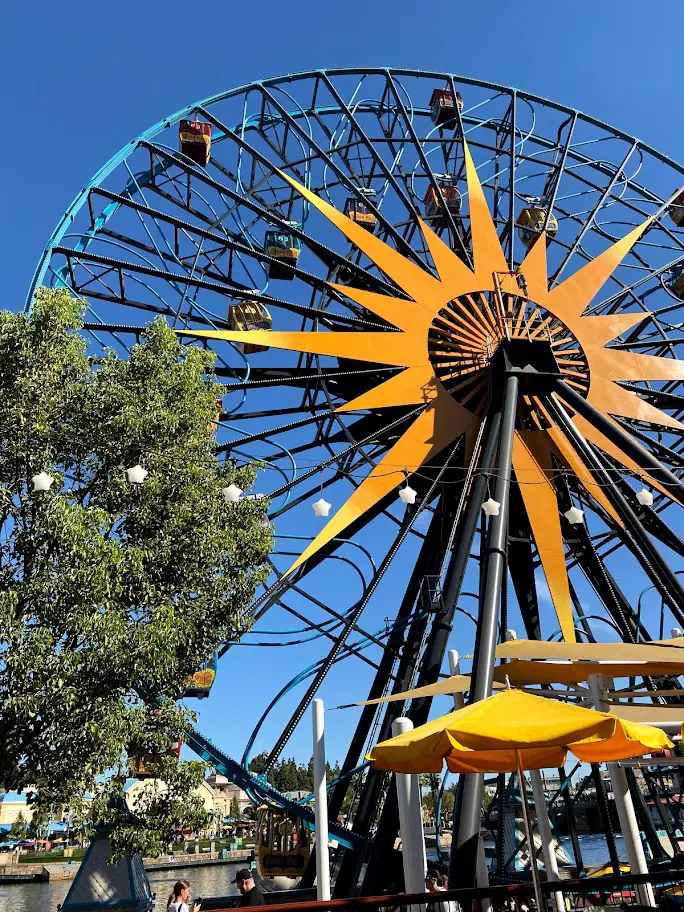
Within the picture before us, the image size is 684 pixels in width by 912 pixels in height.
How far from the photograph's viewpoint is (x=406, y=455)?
11.5 meters

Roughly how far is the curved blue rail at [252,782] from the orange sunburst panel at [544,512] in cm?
439

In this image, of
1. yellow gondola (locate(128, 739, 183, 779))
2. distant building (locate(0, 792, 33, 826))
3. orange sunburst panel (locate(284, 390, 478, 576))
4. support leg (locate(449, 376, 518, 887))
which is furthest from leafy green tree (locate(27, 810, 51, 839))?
distant building (locate(0, 792, 33, 826))

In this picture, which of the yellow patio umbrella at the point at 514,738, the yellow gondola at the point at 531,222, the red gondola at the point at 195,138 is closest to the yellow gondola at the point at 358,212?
the red gondola at the point at 195,138

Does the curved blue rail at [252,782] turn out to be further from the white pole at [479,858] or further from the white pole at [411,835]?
the white pole at [411,835]

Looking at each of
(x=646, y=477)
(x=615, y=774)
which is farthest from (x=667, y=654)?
(x=646, y=477)

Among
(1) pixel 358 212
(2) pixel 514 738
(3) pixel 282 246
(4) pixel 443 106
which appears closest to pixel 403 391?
(3) pixel 282 246

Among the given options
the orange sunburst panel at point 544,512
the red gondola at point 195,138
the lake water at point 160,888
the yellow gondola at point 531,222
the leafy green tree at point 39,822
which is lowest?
the lake water at point 160,888

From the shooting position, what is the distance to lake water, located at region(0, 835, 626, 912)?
1140 inches

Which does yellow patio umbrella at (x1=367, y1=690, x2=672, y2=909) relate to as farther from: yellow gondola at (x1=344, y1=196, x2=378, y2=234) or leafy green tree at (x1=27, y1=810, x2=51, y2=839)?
yellow gondola at (x1=344, y1=196, x2=378, y2=234)

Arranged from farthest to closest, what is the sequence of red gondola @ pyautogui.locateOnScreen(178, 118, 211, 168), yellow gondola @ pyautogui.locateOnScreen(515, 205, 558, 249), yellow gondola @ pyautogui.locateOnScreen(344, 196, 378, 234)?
1. yellow gondola @ pyautogui.locateOnScreen(515, 205, 558, 249)
2. yellow gondola @ pyautogui.locateOnScreen(344, 196, 378, 234)
3. red gondola @ pyautogui.locateOnScreen(178, 118, 211, 168)

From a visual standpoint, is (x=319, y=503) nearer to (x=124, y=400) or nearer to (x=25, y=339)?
(x=124, y=400)

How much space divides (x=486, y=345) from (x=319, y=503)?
15.5 ft

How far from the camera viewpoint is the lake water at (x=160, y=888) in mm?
28952

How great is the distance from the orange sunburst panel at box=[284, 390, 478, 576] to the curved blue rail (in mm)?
2459
